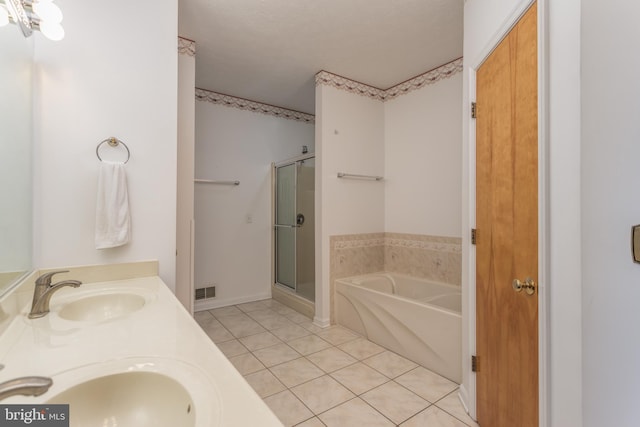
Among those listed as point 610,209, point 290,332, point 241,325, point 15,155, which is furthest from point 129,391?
point 241,325

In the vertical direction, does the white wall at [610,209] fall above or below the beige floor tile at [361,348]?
above

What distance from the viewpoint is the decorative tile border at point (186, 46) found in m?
2.35

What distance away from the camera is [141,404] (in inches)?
26.2

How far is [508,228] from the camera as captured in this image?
4.18 ft

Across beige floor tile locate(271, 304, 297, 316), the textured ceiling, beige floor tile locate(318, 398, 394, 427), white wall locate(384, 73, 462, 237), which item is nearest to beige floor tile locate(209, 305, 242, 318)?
beige floor tile locate(271, 304, 297, 316)

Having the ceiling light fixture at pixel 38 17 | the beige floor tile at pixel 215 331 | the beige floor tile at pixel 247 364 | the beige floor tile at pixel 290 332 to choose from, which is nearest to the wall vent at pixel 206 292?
the beige floor tile at pixel 215 331

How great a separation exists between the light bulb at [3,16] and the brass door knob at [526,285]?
2149 mm

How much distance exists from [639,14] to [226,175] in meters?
3.38

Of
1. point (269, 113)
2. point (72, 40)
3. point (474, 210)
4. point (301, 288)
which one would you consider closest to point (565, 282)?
point (474, 210)

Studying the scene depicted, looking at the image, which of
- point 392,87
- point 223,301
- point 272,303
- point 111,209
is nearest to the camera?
point 111,209

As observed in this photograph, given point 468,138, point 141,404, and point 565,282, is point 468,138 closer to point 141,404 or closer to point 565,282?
point 565,282

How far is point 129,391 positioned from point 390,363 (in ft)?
6.33

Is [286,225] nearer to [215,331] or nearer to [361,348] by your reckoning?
[215,331]

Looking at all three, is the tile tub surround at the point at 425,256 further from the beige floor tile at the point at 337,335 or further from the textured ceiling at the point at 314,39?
the textured ceiling at the point at 314,39
